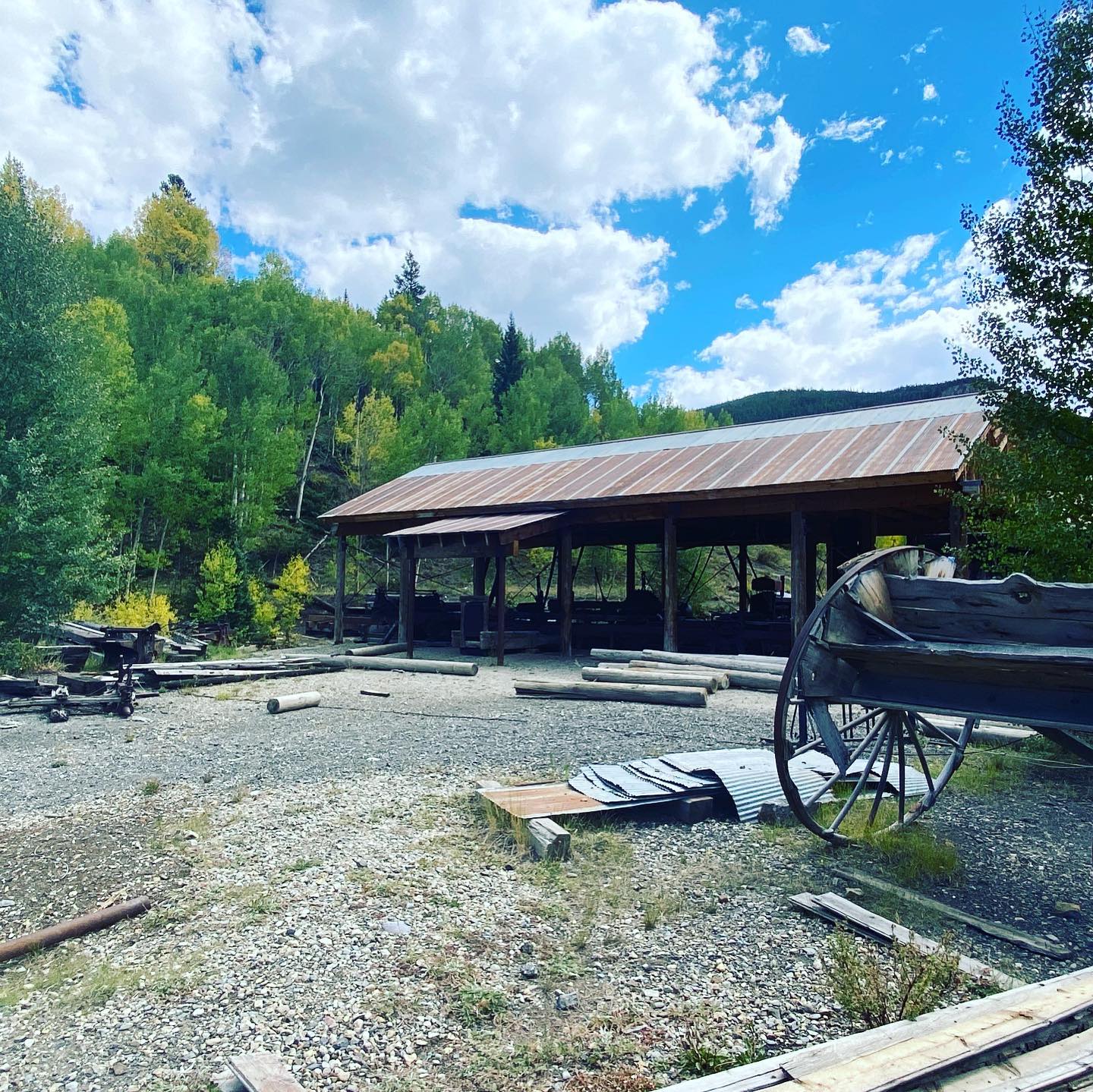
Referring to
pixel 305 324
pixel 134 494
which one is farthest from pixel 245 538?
pixel 305 324

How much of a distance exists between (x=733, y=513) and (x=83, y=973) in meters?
12.1

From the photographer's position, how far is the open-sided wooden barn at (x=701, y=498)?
40.4 ft

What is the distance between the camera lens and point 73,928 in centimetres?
363

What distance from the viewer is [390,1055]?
104 inches

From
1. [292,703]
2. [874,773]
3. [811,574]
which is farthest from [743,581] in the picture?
[874,773]

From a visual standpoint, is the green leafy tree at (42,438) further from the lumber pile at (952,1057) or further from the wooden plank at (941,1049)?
the wooden plank at (941,1049)

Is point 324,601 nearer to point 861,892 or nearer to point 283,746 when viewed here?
point 283,746

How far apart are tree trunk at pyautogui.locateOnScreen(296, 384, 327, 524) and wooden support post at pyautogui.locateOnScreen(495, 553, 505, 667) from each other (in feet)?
65.1

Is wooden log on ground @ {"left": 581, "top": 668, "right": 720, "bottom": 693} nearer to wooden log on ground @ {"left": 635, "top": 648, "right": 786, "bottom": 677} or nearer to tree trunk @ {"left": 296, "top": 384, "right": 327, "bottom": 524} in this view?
wooden log on ground @ {"left": 635, "top": 648, "right": 786, "bottom": 677}

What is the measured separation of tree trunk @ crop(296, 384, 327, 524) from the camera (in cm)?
3197

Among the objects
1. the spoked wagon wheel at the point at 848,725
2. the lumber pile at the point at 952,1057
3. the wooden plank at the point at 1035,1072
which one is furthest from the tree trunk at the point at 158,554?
the wooden plank at the point at 1035,1072

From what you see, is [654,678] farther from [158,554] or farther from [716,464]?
[158,554]

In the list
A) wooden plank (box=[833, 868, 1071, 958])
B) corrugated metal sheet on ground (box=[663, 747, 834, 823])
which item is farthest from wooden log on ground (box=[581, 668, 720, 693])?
wooden plank (box=[833, 868, 1071, 958])

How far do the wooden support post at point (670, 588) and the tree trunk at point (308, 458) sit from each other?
70.1 feet
